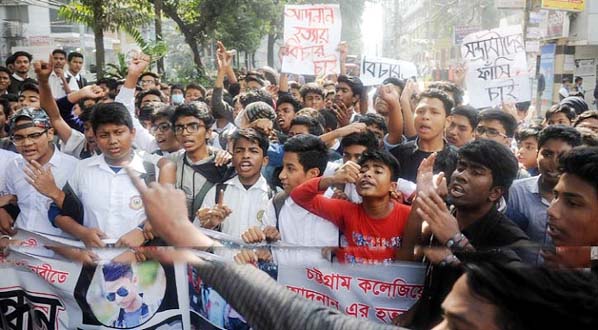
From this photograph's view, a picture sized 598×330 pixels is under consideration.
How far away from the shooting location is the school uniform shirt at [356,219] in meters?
2.83

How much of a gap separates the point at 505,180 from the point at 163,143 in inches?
108

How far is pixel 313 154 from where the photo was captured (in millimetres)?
3535

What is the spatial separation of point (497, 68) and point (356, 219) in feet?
11.0

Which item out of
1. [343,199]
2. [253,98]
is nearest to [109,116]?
[343,199]

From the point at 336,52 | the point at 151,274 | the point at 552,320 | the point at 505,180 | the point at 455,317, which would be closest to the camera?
the point at 552,320

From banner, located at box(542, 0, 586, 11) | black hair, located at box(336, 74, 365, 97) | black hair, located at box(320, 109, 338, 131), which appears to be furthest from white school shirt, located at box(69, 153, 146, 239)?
banner, located at box(542, 0, 586, 11)

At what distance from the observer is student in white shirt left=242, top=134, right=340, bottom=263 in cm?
221

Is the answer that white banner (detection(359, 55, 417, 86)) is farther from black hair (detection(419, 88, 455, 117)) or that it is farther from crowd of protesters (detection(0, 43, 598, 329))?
black hair (detection(419, 88, 455, 117))

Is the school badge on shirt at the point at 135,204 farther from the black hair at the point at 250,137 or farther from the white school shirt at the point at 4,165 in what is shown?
the white school shirt at the point at 4,165

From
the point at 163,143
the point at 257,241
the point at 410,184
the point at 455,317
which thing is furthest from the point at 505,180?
the point at 163,143

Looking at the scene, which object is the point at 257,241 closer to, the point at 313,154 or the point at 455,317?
the point at 313,154

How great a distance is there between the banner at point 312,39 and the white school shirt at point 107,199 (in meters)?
3.67

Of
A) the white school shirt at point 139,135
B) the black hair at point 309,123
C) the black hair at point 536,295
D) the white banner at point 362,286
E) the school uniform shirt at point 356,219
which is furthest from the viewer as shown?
the white school shirt at point 139,135

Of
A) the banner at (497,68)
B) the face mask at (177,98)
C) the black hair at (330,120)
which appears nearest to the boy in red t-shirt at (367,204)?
the black hair at (330,120)
